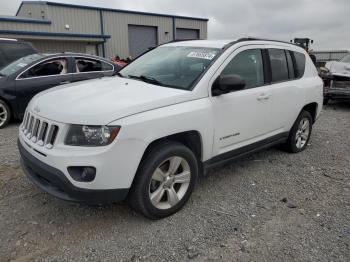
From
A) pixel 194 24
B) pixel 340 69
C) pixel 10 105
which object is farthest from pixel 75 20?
pixel 340 69

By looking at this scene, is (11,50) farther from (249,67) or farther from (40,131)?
(249,67)

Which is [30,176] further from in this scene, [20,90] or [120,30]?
[120,30]

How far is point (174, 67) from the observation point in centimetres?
376

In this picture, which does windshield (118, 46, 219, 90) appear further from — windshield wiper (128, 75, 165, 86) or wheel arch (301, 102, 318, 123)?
wheel arch (301, 102, 318, 123)

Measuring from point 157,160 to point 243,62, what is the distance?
1.79 m

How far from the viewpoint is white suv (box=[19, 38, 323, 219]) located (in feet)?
8.75

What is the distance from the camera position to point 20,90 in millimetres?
6730

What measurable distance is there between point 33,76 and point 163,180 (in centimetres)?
506

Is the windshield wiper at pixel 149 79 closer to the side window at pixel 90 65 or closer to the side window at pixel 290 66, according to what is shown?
the side window at pixel 290 66

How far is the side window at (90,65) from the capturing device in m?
7.61

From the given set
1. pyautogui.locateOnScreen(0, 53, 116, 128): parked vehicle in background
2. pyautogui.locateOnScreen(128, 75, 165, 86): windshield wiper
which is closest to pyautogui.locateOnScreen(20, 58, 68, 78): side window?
pyautogui.locateOnScreen(0, 53, 116, 128): parked vehicle in background

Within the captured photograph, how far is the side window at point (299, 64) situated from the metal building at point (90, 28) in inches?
651

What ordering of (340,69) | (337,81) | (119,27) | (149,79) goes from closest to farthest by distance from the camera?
(149,79) → (337,81) → (340,69) → (119,27)

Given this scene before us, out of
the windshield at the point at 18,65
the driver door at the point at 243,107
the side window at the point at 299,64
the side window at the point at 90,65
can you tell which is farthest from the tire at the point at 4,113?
the side window at the point at 299,64
